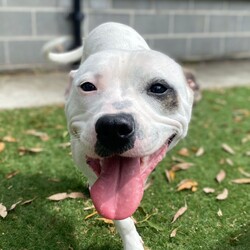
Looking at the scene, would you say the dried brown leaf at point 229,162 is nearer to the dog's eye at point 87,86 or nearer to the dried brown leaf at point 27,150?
the dried brown leaf at point 27,150

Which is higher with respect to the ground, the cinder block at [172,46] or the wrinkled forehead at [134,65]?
the wrinkled forehead at [134,65]

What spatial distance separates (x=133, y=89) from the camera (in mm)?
2176

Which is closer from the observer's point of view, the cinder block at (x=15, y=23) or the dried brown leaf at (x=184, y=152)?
the dried brown leaf at (x=184, y=152)

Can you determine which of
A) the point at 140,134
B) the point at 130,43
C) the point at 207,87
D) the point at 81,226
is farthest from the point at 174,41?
the point at 140,134

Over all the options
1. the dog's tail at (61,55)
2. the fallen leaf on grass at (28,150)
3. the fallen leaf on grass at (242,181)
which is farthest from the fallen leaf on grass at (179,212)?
the dog's tail at (61,55)

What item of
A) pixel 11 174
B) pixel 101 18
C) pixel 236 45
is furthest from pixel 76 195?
pixel 236 45

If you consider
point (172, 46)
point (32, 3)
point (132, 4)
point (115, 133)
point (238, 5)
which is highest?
point (115, 133)

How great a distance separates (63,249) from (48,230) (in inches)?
9.4

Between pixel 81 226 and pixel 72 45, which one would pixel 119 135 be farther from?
pixel 72 45

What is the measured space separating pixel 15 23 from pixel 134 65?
4718mm

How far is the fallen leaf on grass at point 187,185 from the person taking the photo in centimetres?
358

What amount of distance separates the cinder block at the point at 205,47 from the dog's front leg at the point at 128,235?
19.3ft

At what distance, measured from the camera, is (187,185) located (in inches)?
142

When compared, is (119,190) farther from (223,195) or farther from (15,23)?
(15,23)
